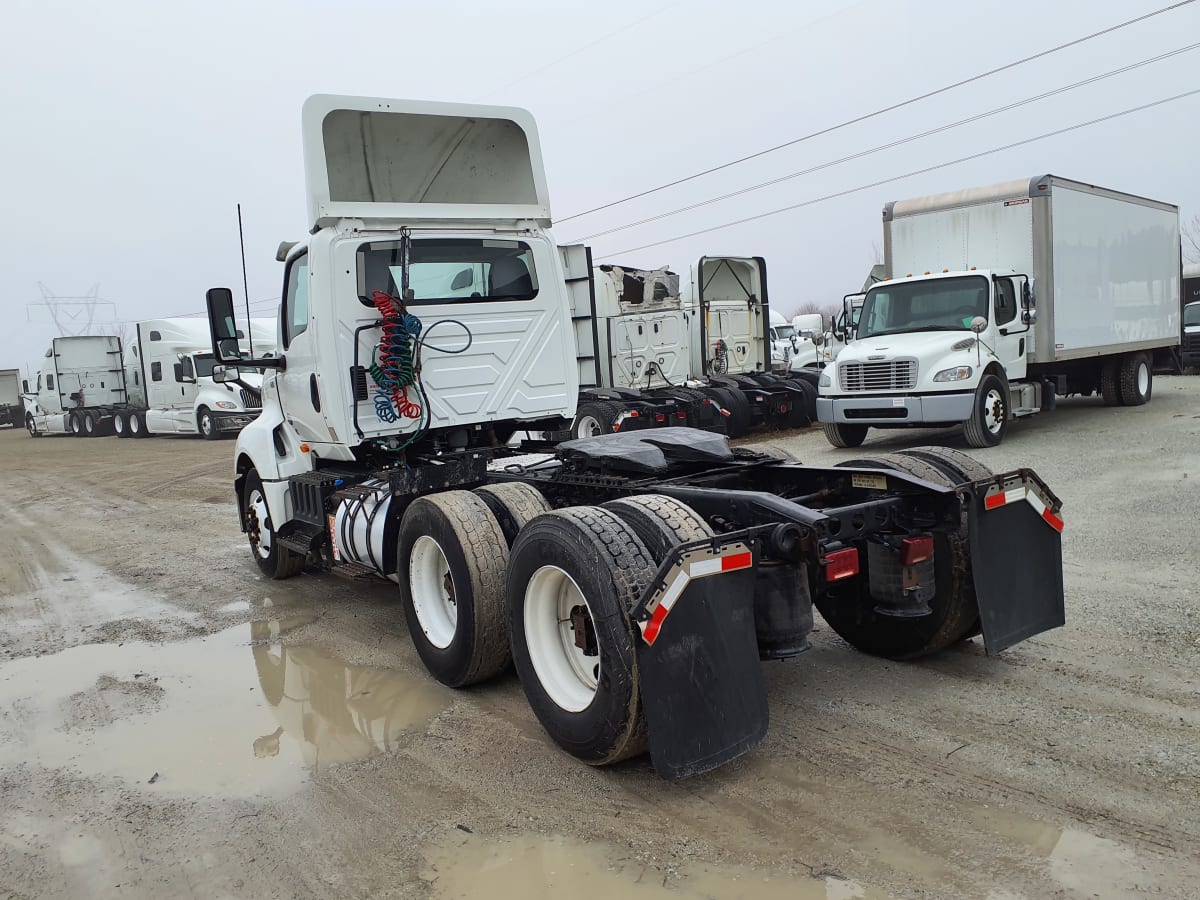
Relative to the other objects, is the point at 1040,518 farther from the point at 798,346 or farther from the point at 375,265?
the point at 798,346

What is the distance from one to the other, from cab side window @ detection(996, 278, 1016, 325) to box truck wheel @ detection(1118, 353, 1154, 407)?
462cm

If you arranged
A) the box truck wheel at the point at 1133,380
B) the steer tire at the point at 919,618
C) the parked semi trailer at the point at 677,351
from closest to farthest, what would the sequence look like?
the steer tire at the point at 919,618
the parked semi trailer at the point at 677,351
the box truck wheel at the point at 1133,380

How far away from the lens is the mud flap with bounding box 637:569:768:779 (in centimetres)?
338

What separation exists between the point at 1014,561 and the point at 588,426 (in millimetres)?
11190

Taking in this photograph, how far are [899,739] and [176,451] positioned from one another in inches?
837

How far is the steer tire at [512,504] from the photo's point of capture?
4.80 metres

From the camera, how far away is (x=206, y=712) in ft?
16.0

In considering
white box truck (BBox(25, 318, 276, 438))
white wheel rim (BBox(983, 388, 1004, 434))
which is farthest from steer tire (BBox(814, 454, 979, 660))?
white box truck (BBox(25, 318, 276, 438))

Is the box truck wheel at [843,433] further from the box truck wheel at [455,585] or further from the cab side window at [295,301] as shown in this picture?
the box truck wheel at [455,585]

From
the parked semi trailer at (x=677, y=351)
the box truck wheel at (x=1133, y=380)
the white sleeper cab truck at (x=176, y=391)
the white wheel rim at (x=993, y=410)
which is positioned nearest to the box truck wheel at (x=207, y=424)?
the white sleeper cab truck at (x=176, y=391)

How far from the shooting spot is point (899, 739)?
12.9ft

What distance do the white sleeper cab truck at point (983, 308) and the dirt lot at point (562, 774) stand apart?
589 centimetres

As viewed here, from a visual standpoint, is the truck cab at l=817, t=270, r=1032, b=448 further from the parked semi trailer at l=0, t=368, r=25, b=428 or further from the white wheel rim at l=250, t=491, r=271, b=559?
the parked semi trailer at l=0, t=368, r=25, b=428

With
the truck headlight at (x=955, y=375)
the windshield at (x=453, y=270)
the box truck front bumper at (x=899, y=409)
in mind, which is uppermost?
the windshield at (x=453, y=270)
